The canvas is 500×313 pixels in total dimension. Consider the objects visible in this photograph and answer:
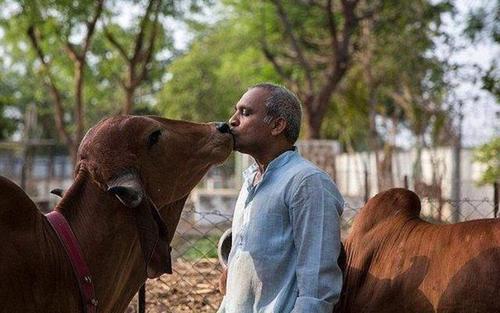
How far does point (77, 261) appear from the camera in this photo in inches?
115

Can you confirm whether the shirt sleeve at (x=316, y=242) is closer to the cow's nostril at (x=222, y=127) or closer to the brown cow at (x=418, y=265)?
the cow's nostril at (x=222, y=127)

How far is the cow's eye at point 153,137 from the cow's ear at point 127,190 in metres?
0.19

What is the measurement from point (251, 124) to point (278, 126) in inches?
3.9

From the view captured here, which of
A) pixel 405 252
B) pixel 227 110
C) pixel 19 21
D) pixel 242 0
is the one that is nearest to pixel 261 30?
pixel 242 0

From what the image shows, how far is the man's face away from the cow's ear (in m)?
0.51

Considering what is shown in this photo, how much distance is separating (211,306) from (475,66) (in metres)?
9.93

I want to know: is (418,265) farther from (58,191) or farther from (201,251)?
(201,251)

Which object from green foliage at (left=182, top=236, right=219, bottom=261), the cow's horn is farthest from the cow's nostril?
green foliage at (left=182, top=236, right=219, bottom=261)

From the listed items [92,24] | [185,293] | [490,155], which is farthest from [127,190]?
[490,155]

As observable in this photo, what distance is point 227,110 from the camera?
142 feet

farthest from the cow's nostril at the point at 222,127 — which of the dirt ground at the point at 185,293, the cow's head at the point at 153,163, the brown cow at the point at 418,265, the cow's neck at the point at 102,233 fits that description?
the dirt ground at the point at 185,293

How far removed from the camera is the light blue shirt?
3.05m

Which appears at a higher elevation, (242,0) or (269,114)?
(242,0)

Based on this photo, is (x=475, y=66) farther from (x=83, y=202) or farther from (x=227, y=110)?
(x=227, y=110)
